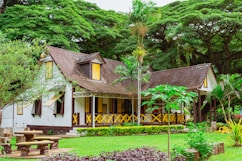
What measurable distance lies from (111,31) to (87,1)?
21.1ft

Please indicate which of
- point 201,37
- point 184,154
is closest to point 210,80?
point 201,37

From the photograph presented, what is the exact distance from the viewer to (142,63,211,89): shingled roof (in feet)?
72.1

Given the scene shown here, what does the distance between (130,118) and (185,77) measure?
5.12m

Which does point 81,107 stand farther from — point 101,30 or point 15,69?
point 101,30

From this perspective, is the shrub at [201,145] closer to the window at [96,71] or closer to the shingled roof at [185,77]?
the shingled roof at [185,77]

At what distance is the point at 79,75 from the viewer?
2217cm

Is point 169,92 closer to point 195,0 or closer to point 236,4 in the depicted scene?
point 236,4

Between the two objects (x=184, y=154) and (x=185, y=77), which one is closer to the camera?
(x=184, y=154)

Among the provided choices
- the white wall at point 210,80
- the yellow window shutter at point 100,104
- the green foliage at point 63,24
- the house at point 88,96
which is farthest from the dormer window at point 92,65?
the white wall at point 210,80

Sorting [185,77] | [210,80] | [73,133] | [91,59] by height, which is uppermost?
[91,59]

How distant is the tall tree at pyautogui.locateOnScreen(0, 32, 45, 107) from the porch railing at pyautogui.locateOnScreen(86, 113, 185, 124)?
908cm

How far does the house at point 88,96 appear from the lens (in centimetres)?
2098

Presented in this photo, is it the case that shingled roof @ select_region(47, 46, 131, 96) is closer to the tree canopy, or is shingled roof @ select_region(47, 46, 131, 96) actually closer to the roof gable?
the roof gable

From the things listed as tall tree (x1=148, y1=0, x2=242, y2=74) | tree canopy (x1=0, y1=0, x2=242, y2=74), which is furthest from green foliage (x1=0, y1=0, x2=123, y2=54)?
tall tree (x1=148, y1=0, x2=242, y2=74)
